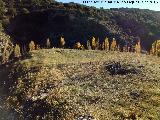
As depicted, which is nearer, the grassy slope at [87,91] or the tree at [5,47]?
the grassy slope at [87,91]

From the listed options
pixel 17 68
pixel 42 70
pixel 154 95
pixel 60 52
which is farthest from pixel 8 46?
pixel 154 95

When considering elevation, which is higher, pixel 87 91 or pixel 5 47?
pixel 87 91

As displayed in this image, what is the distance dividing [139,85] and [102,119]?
48.6 ft

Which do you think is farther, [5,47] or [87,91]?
[5,47]

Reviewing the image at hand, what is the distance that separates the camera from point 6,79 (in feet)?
278

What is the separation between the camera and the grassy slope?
1737 inches

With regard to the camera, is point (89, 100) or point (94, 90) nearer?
point (89, 100)

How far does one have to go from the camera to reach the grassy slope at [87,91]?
145 ft

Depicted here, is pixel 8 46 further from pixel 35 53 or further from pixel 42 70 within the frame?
pixel 42 70

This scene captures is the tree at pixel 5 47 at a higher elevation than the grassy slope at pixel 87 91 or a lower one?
lower

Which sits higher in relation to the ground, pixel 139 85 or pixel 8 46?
pixel 139 85

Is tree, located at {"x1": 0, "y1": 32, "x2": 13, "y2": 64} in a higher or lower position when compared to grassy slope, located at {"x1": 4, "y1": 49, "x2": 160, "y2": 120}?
lower

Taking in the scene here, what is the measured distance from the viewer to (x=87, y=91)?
5444cm

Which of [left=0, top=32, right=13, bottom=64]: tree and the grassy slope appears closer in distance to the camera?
the grassy slope
